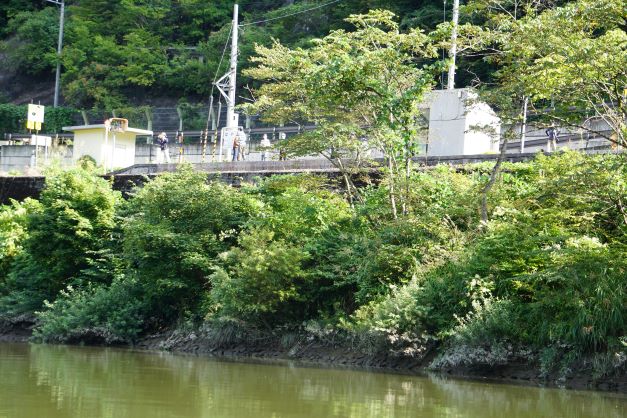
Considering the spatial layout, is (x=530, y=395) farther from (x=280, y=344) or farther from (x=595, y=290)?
(x=280, y=344)

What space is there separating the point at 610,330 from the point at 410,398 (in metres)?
3.73

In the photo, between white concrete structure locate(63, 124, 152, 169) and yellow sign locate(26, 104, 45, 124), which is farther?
yellow sign locate(26, 104, 45, 124)

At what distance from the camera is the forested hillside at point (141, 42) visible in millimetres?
54781

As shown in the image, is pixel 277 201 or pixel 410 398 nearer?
pixel 410 398

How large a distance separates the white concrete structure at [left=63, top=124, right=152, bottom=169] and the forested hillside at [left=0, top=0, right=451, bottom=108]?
59.2ft

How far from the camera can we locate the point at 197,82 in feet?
187

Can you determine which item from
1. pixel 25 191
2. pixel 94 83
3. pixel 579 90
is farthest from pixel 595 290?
pixel 94 83

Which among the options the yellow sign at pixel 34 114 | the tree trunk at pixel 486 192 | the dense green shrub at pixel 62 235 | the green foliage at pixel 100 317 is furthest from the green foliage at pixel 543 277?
the yellow sign at pixel 34 114

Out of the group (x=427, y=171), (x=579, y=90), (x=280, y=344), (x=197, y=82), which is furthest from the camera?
(x=197, y=82)

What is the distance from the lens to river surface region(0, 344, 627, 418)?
11633 mm

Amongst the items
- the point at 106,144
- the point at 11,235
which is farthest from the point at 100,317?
the point at 106,144

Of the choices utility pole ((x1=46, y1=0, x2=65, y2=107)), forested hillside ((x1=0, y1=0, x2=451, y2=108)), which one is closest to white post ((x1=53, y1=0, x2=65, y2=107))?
utility pole ((x1=46, y1=0, x2=65, y2=107))

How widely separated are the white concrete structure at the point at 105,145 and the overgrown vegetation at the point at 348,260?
27.8ft

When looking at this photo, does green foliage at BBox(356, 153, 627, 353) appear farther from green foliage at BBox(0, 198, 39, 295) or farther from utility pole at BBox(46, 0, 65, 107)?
utility pole at BBox(46, 0, 65, 107)
